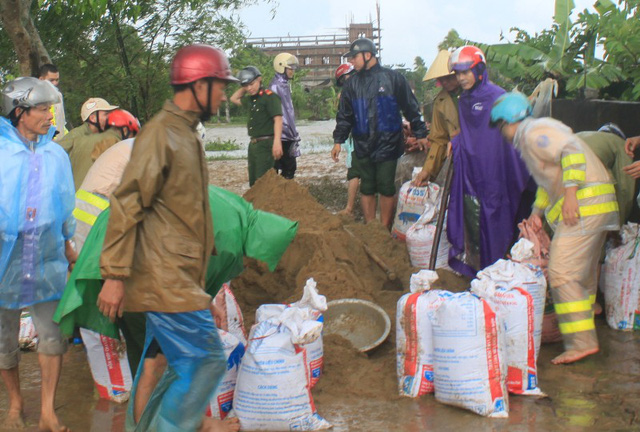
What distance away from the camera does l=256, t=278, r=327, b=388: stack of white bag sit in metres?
4.33

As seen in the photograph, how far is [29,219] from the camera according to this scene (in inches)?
160

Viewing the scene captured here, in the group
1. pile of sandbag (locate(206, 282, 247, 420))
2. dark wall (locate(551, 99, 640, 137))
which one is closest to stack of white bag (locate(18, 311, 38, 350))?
pile of sandbag (locate(206, 282, 247, 420))

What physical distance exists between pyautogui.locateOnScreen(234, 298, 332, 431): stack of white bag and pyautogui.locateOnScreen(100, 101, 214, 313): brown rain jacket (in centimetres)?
74

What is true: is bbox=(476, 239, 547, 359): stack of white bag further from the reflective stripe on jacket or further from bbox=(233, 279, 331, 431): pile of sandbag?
bbox=(233, 279, 331, 431): pile of sandbag

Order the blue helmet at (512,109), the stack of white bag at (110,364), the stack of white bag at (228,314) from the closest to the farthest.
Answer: the stack of white bag at (110,364)
the stack of white bag at (228,314)
the blue helmet at (512,109)

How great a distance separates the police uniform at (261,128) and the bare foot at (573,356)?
4.68 m

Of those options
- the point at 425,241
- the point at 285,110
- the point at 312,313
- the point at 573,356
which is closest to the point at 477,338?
the point at 312,313

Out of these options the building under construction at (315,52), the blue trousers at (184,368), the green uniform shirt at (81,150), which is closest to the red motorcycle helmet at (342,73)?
the green uniform shirt at (81,150)

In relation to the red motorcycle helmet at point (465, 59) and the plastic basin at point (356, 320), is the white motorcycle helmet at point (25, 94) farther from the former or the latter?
the red motorcycle helmet at point (465, 59)

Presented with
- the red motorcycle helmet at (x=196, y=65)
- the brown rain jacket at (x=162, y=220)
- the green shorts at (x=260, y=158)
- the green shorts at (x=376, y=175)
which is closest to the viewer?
the brown rain jacket at (x=162, y=220)

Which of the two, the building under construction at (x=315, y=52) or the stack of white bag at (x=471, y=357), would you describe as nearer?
the stack of white bag at (x=471, y=357)

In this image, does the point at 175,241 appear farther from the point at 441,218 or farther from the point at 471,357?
the point at 441,218

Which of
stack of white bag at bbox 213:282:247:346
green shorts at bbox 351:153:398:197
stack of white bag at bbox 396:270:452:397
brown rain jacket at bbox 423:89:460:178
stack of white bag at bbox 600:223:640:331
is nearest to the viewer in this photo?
stack of white bag at bbox 396:270:452:397

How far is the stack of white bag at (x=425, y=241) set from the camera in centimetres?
632
